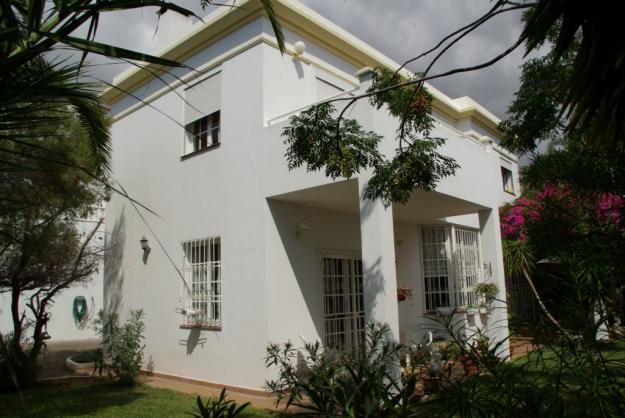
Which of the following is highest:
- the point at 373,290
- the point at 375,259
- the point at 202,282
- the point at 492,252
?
the point at 492,252

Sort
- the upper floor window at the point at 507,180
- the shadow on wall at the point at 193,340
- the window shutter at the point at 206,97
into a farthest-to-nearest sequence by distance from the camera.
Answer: the upper floor window at the point at 507,180, the window shutter at the point at 206,97, the shadow on wall at the point at 193,340

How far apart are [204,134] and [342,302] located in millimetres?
4945

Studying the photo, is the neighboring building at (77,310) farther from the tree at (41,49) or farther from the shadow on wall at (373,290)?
the tree at (41,49)

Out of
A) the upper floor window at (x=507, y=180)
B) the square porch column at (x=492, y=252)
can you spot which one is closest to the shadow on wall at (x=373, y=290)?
the square porch column at (x=492, y=252)

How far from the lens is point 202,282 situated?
10.9 m

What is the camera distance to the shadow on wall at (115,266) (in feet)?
44.2

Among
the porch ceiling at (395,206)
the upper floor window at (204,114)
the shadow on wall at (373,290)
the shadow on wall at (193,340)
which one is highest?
the upper floor window at (204,114)

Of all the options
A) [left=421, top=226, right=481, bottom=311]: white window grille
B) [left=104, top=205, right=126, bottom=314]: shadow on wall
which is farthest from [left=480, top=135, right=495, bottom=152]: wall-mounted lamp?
[left=104, top=205, right=126, bottom=314]: shadow on wall

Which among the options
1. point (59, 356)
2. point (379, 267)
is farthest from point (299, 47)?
point (59, 356)

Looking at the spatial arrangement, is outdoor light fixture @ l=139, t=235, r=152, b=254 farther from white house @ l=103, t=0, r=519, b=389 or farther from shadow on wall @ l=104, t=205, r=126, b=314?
shadow on wall @ l=104, t=205, r=126, b=314

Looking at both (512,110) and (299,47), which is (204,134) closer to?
(299,47)

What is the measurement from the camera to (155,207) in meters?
12.4

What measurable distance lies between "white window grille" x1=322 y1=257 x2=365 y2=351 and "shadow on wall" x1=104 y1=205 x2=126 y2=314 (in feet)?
19.3

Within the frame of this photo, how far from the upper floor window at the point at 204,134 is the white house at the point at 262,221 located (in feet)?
0.13
